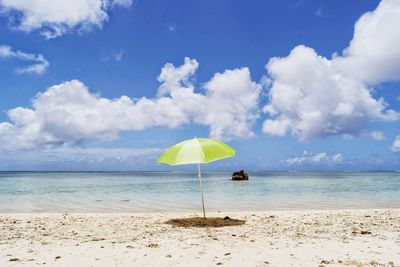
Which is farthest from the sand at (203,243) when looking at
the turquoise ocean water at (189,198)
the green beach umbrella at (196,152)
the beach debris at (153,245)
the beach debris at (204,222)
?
the turquoise ocean water at (189,198)

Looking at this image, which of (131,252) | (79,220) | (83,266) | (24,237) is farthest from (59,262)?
(79,220)

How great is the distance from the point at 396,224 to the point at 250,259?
25.3 feet

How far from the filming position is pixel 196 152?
11.6m

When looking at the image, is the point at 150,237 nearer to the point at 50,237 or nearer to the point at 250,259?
the point at 50,237

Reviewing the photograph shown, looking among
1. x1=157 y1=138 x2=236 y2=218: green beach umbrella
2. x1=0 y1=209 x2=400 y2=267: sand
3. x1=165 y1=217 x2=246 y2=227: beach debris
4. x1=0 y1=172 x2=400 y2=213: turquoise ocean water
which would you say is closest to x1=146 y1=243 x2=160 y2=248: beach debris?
x1=0 y1=209 x2=400 y2=267: sand

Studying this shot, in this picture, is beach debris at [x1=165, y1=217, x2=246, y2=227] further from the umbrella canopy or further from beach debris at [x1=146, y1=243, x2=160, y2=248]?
beach debris at [x1=146, y1=243, x2=160, y2=248]

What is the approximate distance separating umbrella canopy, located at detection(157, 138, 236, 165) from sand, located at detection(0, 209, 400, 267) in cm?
223

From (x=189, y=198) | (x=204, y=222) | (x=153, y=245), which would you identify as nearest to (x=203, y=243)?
(x=153, y=245)

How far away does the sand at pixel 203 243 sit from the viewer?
765 cm

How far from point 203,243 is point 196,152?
3.16 metres

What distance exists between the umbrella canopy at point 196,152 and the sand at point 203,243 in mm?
2234

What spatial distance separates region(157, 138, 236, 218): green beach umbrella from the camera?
11.4m

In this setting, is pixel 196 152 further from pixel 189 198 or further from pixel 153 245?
pixel 189 198

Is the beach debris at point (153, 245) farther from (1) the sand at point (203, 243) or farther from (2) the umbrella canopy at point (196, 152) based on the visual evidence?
(2) the umbrella canopy at point (196, 152)
